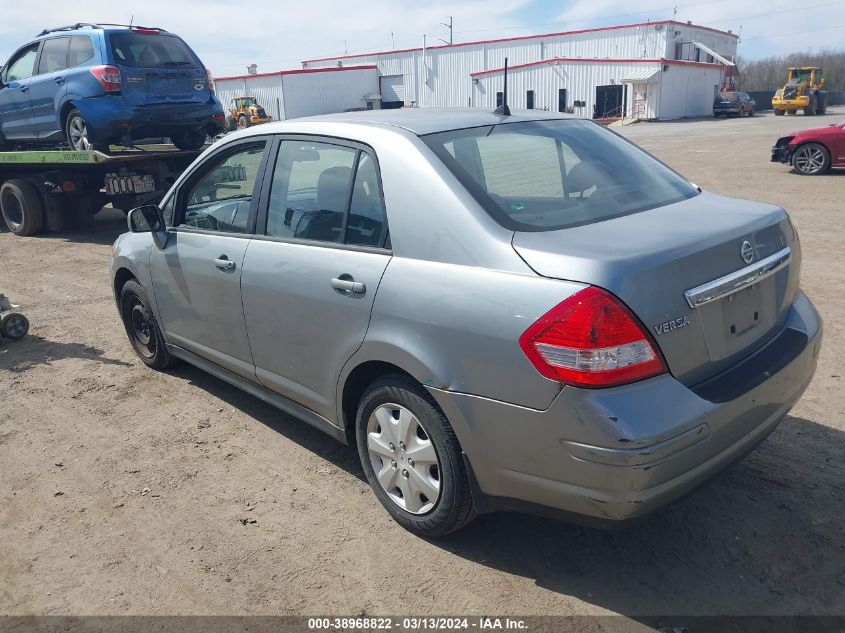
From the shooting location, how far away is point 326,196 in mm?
3414

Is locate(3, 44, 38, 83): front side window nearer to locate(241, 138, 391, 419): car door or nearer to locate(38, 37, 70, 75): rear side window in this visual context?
A: locate(38, 37, 70, 75): rear side window

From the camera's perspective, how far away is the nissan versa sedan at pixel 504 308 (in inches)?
94.0

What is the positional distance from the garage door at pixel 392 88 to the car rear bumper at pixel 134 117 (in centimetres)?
5276

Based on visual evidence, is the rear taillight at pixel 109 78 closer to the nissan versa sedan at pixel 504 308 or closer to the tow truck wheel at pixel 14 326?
the tow truck wheel at pixel 14 326

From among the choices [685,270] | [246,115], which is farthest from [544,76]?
[685,270]

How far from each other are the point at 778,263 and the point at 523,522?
157cm

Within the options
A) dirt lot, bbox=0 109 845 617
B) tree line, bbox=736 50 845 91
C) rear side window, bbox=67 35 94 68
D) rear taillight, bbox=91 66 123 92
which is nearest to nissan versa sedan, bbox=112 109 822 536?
dirt lot, bbox=0 109 845 617

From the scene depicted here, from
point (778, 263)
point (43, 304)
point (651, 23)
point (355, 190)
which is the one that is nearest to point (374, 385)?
point (355, 190)

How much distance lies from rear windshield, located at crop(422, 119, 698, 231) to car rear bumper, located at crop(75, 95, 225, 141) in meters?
8.16

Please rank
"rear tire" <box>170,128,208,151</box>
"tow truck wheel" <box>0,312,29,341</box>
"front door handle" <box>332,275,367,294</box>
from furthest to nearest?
1. "rear tire" <box>170,128,208,151</box>
2. "tow truck wheel" <box>0,312,29,341</box>
3. "front door handle" <box>332,275,367,294</box>

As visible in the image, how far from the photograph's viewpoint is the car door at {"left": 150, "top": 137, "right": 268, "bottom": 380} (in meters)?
3.87

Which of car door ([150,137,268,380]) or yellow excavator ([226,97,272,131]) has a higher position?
yellow excavator ([226,97,272,131])

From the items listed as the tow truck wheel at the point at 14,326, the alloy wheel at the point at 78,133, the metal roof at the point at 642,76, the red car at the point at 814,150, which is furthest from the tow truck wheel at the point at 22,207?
the metal roof at the point at 642,76

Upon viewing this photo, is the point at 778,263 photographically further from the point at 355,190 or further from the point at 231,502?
the point at 231,502
